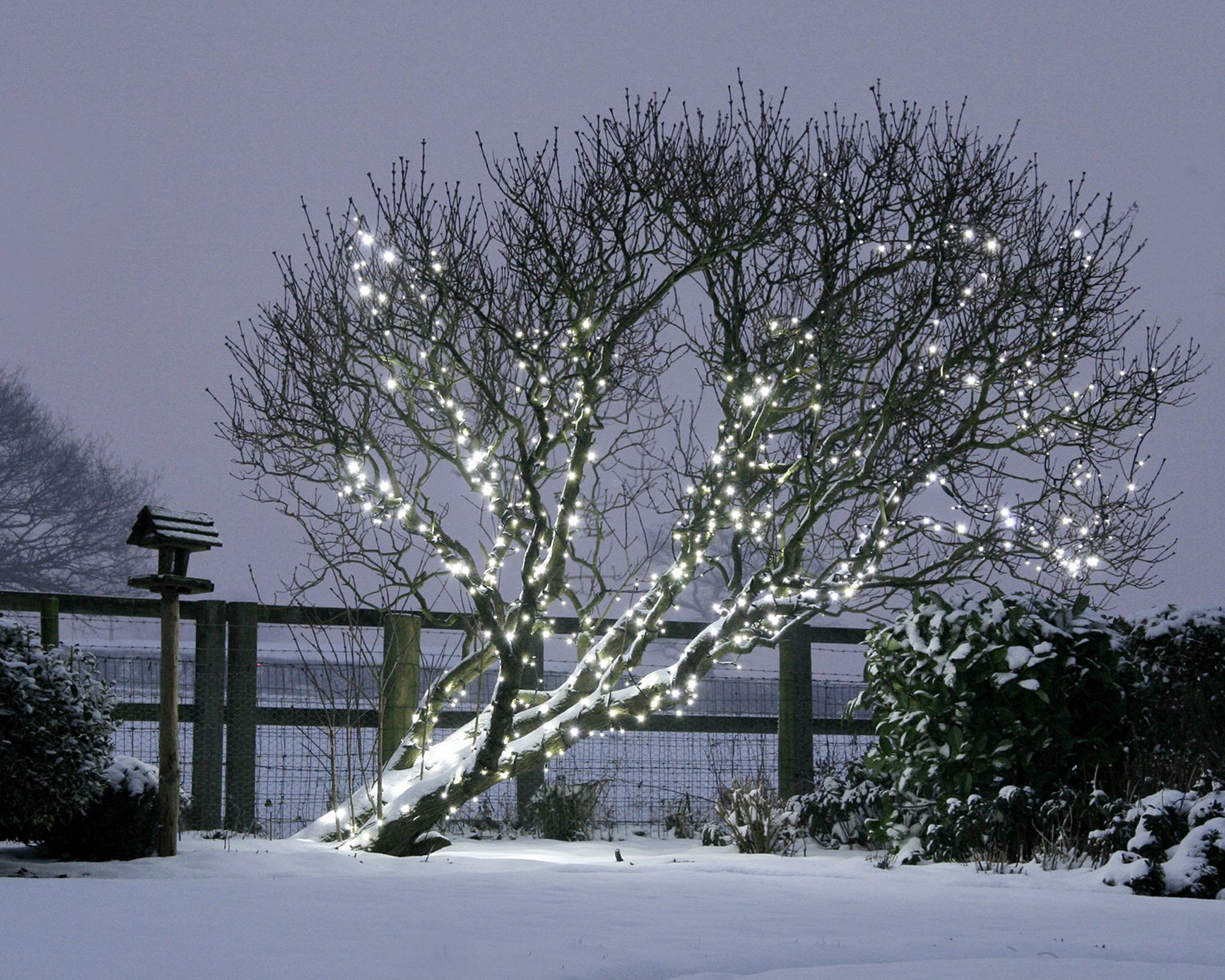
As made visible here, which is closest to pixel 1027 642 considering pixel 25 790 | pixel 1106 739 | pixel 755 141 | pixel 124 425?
pixel 1106 739

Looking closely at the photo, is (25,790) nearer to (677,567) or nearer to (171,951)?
(171,951)

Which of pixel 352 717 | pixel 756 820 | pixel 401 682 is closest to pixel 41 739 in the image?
pixel 401 682

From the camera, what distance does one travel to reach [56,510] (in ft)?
71.5

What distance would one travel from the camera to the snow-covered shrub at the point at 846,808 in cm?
718

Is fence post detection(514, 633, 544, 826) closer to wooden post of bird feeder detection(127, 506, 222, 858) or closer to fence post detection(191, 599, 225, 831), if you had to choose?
fence post detection(191, 599, 225, 831)

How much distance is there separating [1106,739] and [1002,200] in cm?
336

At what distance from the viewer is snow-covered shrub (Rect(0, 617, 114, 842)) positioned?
5.39m

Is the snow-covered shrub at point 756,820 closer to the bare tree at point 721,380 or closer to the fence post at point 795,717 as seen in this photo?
the bare tree at point 721,380

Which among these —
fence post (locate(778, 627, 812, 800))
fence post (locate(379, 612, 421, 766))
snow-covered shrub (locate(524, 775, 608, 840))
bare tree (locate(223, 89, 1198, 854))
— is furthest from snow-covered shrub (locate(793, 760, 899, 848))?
fence post (locate(379, 612, 421, 766))

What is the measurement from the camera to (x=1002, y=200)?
7324mm

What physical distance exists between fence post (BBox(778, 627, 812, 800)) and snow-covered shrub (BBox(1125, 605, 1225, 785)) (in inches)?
94.3

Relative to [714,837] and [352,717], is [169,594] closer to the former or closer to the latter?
[352,717]

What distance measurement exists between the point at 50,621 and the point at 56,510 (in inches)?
651

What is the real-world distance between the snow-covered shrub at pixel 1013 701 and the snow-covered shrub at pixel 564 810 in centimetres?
238
